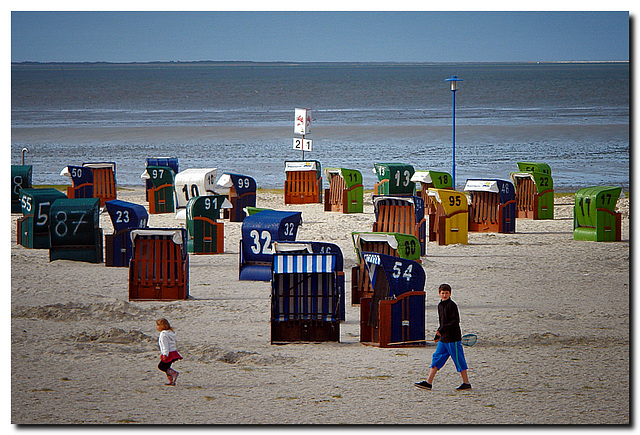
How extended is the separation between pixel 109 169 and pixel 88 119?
152 ft

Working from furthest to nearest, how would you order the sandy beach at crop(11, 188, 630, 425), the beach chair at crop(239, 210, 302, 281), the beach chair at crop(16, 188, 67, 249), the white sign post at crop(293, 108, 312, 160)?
the white sign post at crop(293, 108, 312, 160) → the beach chair at crop(16, 188, 67, 249) → the beach chair at crop(239, 210, 302, 281) → the sandy beach at crop(11, 188, 630, 425)

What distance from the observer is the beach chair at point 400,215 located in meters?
17.3

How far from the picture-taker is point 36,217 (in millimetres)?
→ 17938

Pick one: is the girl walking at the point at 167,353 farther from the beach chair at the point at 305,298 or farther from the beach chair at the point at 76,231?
the beach chair at the point at 76,231

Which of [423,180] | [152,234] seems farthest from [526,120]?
[152,234]

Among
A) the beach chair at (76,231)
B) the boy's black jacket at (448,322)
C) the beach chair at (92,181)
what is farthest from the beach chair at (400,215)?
the beach chair at (92,181)

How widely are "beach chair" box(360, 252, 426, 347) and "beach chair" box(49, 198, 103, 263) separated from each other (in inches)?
274

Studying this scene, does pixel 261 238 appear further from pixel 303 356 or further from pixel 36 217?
pixel 36 217

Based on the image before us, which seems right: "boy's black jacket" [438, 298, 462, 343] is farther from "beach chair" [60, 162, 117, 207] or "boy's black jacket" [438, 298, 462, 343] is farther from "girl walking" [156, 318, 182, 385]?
"beach chair" [60, 162, 117, 207]

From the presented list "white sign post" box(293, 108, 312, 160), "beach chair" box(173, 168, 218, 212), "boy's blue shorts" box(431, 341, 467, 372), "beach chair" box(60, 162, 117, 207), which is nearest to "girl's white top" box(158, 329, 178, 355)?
"boy's blue shorts" box(431, 341, 467, 372)

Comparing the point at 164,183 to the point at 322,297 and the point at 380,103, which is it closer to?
the point at 322,297

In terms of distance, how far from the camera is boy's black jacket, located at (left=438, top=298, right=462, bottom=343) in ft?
28.5

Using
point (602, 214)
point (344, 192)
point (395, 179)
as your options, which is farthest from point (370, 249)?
point (395, 179)

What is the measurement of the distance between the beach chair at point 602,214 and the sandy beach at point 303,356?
7.28ft
